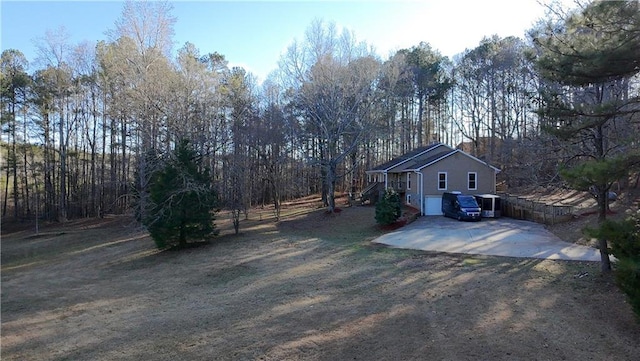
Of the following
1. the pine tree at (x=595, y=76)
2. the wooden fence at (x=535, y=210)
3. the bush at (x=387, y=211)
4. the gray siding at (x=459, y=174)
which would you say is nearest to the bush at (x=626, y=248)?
the pine tree at (x=595, y=76)

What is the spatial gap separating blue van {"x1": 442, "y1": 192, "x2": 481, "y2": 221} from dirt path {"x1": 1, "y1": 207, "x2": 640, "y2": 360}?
8458 millimetres

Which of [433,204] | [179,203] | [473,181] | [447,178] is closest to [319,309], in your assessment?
[179,203]

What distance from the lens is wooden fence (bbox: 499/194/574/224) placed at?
19453mm

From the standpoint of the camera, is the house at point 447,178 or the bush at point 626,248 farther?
the house at point 447,178

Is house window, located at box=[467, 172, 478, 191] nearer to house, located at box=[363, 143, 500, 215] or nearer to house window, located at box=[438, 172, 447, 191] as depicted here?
house, located at box=[363, 143, 500, 215]

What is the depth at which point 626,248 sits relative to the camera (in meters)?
6.59

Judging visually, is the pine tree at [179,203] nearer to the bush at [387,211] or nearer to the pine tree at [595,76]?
the bush at [387,211]

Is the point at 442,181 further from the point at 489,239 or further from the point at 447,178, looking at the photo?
the point at 489,239

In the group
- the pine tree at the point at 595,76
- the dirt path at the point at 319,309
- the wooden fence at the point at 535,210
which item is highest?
the pine tree at the point at 595,76

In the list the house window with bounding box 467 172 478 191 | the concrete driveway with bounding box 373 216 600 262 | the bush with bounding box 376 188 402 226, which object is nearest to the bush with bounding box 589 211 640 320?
the concrete driveway with bounding box 373 216 600 262

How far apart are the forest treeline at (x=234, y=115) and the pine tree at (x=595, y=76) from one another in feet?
1.78

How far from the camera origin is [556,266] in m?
11.5

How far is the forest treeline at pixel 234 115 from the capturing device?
70.8ft

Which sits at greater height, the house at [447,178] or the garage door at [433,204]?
the house at [447,178]
